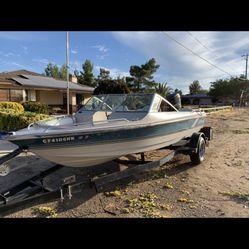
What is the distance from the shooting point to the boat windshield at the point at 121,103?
575cm

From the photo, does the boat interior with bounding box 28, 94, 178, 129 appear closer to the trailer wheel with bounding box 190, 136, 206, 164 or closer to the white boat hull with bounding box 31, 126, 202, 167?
the white boat hull with bounding box 31, 126, 202, 167

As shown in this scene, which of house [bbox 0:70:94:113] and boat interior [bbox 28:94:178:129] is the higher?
house [bbox 0:70:94:113]

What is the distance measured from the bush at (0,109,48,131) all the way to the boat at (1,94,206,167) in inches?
204

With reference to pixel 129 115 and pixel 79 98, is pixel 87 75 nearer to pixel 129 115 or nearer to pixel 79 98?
pixel 79 98

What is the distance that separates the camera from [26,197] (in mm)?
3811

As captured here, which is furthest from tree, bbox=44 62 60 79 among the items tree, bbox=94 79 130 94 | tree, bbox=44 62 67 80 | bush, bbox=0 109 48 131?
bush, bbox=0 109 48 131

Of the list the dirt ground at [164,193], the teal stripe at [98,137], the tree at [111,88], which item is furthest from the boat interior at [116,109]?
the tree at [111,88]

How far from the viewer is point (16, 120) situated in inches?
421

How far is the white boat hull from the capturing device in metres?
4.07

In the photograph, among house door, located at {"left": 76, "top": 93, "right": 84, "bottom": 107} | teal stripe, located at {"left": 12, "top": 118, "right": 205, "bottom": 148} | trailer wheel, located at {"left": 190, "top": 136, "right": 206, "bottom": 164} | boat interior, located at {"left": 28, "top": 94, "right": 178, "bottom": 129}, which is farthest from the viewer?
house door, located at {"left": 76, "top": 93, "right": 84, "bottom": 107}

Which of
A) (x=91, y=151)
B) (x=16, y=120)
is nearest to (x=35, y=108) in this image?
(x=16, y=120)

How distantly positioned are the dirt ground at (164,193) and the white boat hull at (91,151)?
2.40ft

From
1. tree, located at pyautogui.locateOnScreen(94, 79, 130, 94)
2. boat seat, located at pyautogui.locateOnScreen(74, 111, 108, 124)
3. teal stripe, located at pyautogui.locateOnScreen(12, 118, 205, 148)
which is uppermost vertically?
tree, located at pyautogui.locateOnScreen(94, 79, 130, 94)
